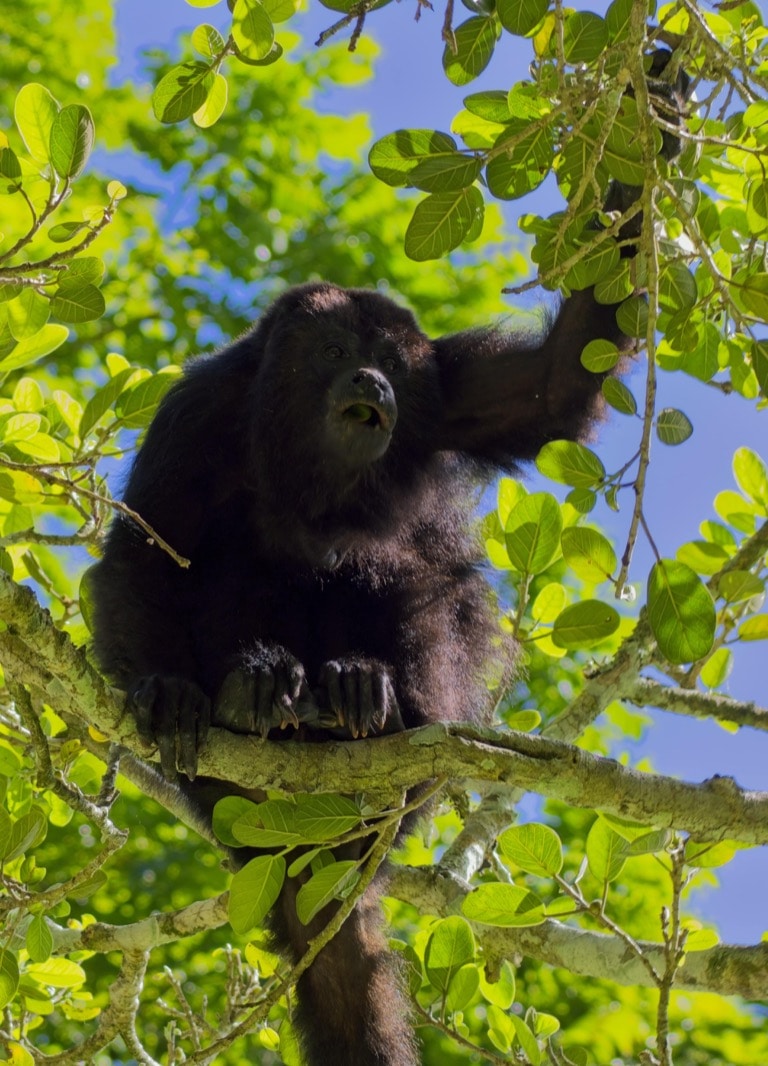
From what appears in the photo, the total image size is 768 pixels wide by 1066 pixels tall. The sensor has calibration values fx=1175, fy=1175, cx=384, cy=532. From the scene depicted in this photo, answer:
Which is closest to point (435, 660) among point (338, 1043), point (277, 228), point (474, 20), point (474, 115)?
point (338, 1043)

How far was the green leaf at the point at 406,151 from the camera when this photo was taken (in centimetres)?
236

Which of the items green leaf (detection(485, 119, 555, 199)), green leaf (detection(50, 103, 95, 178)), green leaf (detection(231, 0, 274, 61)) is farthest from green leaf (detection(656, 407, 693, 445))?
green leaf (detection(50, 103, 95, 178))

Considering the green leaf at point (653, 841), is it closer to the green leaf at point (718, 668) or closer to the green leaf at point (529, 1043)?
the green leaf at point (529, 1043)

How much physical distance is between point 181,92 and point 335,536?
5.50 ft

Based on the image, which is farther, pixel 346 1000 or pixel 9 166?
pixel 346 1000

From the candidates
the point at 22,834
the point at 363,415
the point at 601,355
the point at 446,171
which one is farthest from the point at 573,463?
the point at 22,834

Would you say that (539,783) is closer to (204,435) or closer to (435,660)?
(435,660)

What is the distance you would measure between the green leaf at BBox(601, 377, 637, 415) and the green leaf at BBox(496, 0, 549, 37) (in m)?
0.77

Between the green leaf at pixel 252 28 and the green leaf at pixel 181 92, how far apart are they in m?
0.13

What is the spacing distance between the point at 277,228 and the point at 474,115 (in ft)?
26.6

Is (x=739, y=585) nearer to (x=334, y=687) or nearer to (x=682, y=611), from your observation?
(x=682, y=611)

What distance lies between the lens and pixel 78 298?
2.47 m

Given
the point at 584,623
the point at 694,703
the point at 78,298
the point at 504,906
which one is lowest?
the point at 504,906

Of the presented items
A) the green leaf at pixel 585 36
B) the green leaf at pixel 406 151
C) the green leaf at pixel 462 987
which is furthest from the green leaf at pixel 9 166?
the green leaf at pixel 462 987
